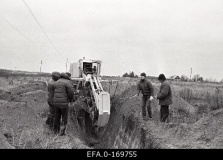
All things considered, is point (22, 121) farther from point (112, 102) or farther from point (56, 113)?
point (112, 102)

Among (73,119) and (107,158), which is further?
(73,119)

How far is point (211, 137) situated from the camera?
27.1 feet

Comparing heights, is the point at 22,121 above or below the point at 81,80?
below

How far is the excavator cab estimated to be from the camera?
10766 mm

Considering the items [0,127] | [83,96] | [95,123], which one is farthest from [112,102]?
[0,127]

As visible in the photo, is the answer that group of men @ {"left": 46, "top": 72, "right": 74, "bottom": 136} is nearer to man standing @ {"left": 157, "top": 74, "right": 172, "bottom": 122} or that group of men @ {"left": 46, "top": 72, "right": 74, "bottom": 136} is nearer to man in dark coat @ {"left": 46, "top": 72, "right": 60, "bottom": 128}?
man in dark coat @ {"left": 46, "top": 72, "right": 60, "bottom": 128}

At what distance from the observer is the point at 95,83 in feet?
42.7

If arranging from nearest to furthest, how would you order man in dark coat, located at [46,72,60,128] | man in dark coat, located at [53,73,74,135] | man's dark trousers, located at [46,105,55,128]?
man in dark coat, located at [53,73,74,135]
man in dark coat, located at [46,72,60,128]
man's dark trousers, located at [46,105,55,128]

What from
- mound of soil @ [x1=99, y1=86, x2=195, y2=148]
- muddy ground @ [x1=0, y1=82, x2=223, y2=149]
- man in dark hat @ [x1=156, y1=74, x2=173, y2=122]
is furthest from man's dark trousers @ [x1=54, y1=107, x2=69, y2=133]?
man in dark hat @ [x1=156, y1=74, x2=173, y2=122]

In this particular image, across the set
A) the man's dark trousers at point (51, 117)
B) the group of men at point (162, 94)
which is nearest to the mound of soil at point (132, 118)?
the group of men at point (162, 94)

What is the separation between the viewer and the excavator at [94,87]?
1077 cm

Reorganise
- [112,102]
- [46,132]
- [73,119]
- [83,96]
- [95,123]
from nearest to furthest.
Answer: [46,132] < [95,123] < [73,119] < [83,96] < [112,102]

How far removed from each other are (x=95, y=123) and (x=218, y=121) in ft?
14.9

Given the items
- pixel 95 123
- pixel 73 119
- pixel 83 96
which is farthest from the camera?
pixel 83 96
